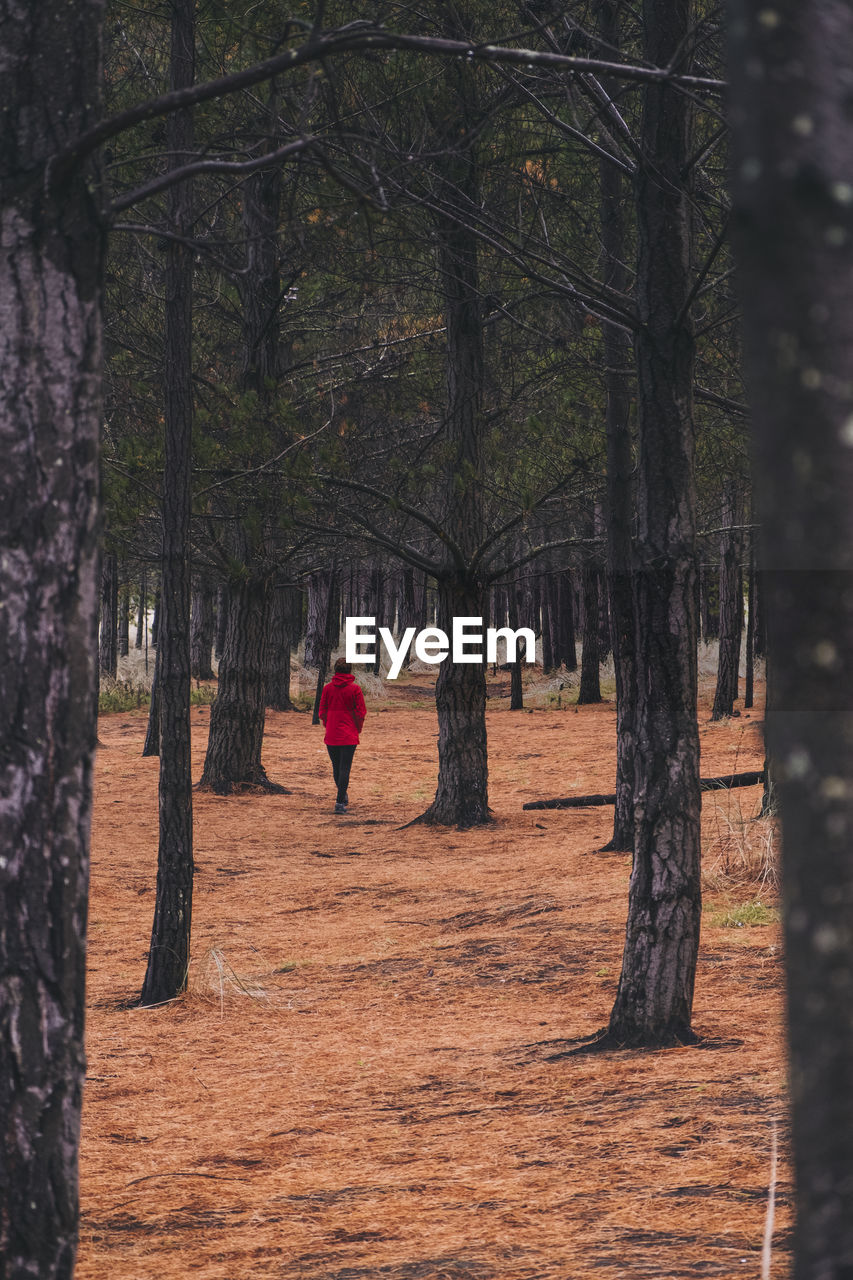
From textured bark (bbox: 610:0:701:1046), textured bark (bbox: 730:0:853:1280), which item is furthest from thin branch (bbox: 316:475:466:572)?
textured bark (bbox: 730:0:853:1280)

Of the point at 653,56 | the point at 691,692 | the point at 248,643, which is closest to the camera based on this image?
the point at 691,692

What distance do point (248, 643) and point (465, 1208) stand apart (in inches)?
545

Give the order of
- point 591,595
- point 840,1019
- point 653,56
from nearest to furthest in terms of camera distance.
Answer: point 840,1019 → point 653,56 → point 591,595

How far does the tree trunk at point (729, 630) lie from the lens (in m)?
22.5

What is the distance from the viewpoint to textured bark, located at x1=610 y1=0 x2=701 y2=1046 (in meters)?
5.89

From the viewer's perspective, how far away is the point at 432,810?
14984mm

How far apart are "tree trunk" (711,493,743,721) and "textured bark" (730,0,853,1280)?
67.8 feet

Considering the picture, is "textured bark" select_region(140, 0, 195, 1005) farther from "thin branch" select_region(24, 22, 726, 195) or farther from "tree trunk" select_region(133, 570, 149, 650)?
"tree trunk" select_region(133, 570, 149, 650)

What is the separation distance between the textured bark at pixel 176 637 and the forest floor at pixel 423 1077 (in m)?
0.40

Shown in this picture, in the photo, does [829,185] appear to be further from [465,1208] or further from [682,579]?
[682,579]

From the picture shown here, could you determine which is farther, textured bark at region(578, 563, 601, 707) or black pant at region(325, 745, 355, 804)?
textured bark at region(578, 563, 601, 707)

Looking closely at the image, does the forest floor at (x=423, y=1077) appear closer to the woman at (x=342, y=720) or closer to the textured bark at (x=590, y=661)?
the woman at (x=342, y=720)

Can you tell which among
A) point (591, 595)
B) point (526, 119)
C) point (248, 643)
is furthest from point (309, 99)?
point (591, 595)

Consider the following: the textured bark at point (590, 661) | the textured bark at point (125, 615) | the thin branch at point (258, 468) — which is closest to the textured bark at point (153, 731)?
the thin branch at point (258, 468)
